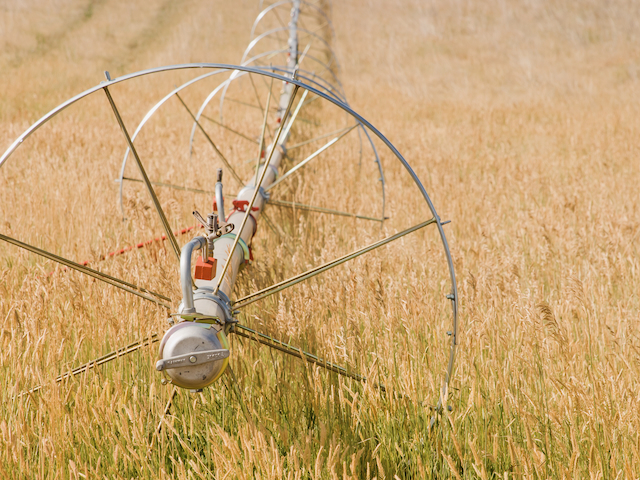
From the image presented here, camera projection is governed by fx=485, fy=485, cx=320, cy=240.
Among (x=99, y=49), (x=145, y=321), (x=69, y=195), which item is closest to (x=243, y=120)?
(x=69, y=195)

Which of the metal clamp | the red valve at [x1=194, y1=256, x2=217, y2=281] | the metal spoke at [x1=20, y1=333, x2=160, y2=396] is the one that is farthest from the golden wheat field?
the red valve at [x1=194, y1=256, x2=217, y2=281]

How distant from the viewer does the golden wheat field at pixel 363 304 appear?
5.82 ft

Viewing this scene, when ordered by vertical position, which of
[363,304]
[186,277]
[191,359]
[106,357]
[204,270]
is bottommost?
[191,359]

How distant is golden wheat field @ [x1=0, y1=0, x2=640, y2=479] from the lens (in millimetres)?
1773

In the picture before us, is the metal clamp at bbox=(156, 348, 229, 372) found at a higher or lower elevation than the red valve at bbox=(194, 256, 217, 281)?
lower

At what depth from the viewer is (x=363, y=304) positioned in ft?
9.07

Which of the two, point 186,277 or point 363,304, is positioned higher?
point 363,304

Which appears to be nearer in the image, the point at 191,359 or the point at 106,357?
the point at 191,359

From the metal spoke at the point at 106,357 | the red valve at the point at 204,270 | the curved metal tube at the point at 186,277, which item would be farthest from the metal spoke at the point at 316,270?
the metal spoke at the point at 106,357

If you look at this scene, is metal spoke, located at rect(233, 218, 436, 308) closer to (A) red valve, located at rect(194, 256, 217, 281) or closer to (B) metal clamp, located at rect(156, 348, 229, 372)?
(A) red valve, located at rect(194, 256, 217, 281)

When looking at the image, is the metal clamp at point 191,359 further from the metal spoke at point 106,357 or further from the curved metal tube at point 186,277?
the metal spoke at point 106,357

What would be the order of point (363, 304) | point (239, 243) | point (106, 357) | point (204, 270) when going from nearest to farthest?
→ point (204, 270)
point (106, 357)
point (239, 243)
point (363, 304)

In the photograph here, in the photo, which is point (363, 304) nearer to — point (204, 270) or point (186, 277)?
point (204, 270)

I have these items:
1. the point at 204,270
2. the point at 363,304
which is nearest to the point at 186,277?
the point at 204,270
